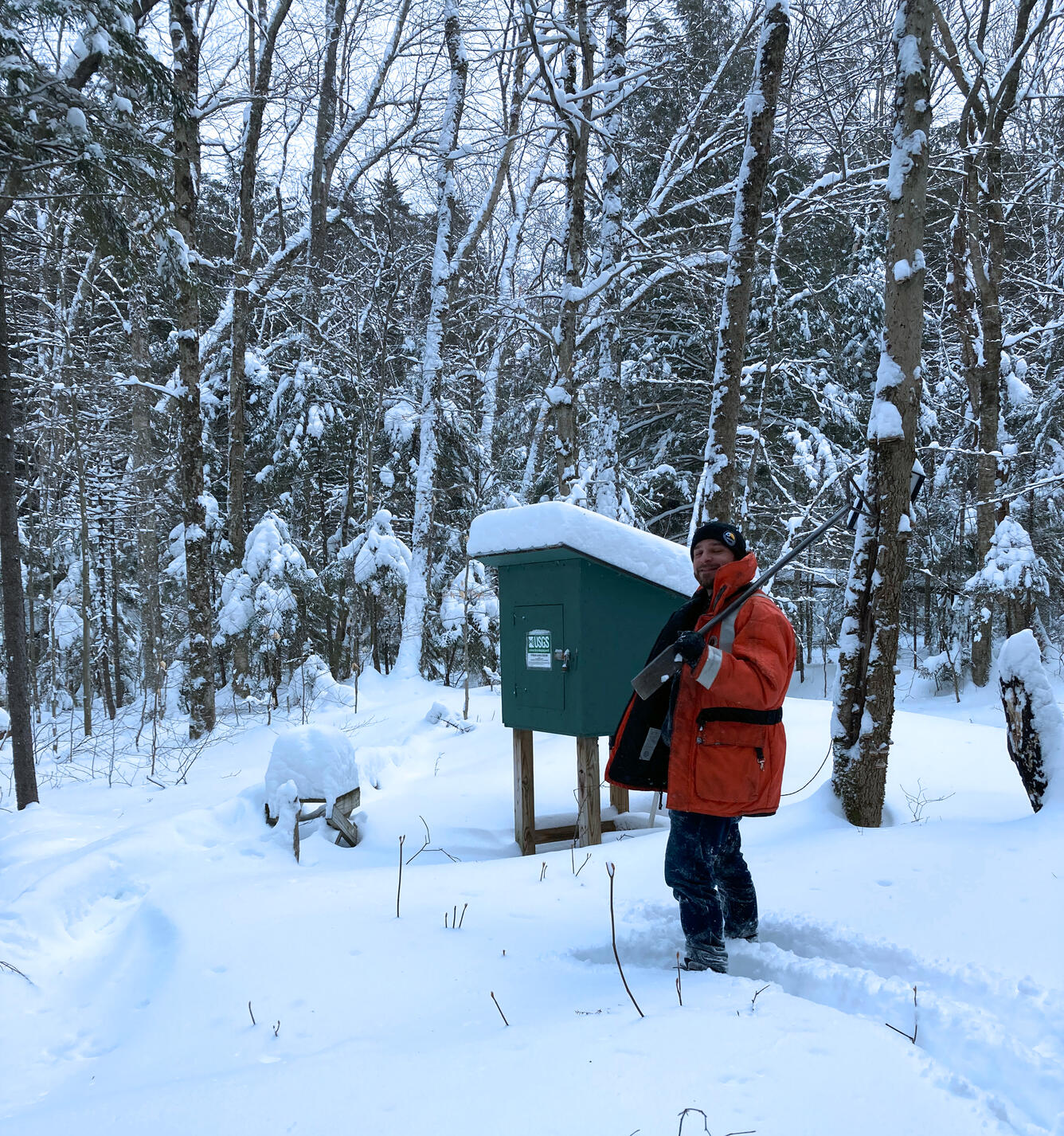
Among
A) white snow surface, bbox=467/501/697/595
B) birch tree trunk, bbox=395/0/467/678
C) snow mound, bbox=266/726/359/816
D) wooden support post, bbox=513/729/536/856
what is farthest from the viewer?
birch tree trunk, bbox=395/0/467/678

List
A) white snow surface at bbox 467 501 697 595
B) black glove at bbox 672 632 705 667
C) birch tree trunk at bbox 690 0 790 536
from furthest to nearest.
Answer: birch tree trunk at bbox 690 0 790 536 → white snow surface at bbox 467 501 697 595 → black glove at bbox 672 632 705 667

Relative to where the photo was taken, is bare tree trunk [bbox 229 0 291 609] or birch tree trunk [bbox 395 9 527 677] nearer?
bare tree trunk [bbox 229 0 291 609]

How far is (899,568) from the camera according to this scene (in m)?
4.17

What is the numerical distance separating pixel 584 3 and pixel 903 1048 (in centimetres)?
990

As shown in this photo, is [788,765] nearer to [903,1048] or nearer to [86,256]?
[903,1048]

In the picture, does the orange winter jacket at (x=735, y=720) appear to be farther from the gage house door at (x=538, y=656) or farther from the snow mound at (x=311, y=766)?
the snow mound at (x=311, y=766)

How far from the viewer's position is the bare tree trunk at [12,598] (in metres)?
5.57

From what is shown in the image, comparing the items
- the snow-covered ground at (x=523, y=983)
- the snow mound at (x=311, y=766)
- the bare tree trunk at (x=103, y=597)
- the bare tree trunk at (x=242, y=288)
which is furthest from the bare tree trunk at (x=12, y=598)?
the bare tree trunk at (x=103, y=597)

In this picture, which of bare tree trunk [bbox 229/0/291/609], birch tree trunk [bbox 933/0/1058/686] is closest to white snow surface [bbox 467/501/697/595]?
birch tree trunk [bbox 933/0/1058/686]

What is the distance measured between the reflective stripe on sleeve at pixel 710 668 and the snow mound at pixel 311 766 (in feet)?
9.85

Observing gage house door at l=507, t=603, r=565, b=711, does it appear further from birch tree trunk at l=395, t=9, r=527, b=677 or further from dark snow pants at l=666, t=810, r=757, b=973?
birch tree trunk at l=395, t=9, r=527, b=677

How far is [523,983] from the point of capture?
278 centimetres

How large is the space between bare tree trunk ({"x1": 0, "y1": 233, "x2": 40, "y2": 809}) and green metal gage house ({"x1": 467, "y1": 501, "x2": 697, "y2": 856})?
318 centimetres

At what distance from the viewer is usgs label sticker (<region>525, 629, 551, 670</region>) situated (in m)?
4.61
